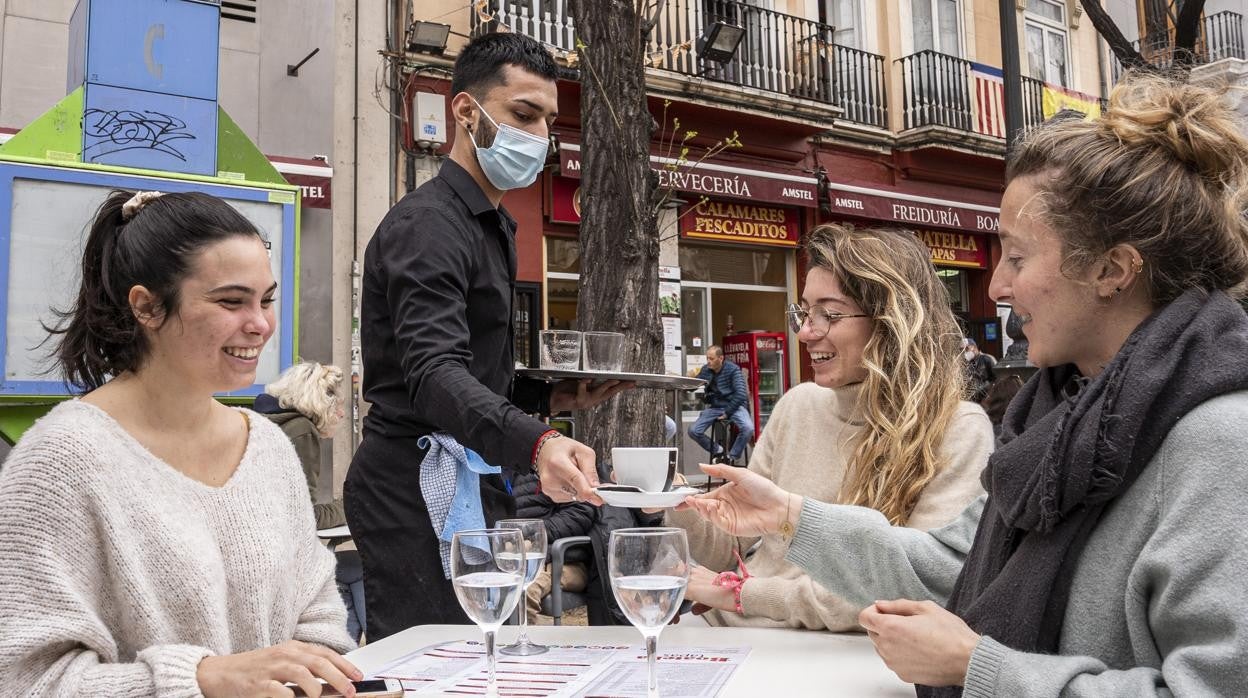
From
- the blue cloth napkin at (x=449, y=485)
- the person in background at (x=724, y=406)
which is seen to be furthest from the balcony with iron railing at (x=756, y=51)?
the blue cloth napkin at (x=449, y=485)

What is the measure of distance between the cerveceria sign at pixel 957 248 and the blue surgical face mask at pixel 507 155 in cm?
1249

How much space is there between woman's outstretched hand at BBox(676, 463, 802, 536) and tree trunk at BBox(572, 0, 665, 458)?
2056mm

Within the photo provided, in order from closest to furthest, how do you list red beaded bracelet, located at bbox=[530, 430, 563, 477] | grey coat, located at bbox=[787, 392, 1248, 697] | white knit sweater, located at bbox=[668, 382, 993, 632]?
grey coat, located at bbox=[787, 392, 1248, 697]
red beaded bracelet, located at bbox=[530, 430, 563, 477]
white knit sweater, located at bbox=[668, 382, 993, 632]

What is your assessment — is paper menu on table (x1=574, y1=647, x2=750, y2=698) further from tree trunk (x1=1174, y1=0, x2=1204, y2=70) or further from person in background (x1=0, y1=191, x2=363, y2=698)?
tree trunk (x1=1174, y1=0, x2=1204, y2=70)

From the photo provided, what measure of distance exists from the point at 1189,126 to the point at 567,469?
1.21 m

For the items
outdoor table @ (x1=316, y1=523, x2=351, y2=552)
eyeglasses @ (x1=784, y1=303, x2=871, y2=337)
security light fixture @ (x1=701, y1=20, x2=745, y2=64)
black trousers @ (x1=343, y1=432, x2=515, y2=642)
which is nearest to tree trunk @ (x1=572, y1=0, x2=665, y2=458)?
outdoor table @ (x1=316, y1=523, x2=351, y2=552)

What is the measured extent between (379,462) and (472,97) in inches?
43.6

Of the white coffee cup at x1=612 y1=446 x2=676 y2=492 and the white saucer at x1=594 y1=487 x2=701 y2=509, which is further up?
the white coffee cup at x1=612 y1=446 x2=676 y2=492

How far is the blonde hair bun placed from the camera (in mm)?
1368

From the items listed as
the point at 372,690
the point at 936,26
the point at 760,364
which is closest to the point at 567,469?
the point at 372,690

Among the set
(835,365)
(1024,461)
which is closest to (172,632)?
(1024,461)

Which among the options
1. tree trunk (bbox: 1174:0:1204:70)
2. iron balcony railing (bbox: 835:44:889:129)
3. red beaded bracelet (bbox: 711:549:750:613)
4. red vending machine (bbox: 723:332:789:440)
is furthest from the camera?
iron balcony railing (bbox: 835:44:889:129)

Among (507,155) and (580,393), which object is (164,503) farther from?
(507,155)

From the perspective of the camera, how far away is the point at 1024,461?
4.50ft
